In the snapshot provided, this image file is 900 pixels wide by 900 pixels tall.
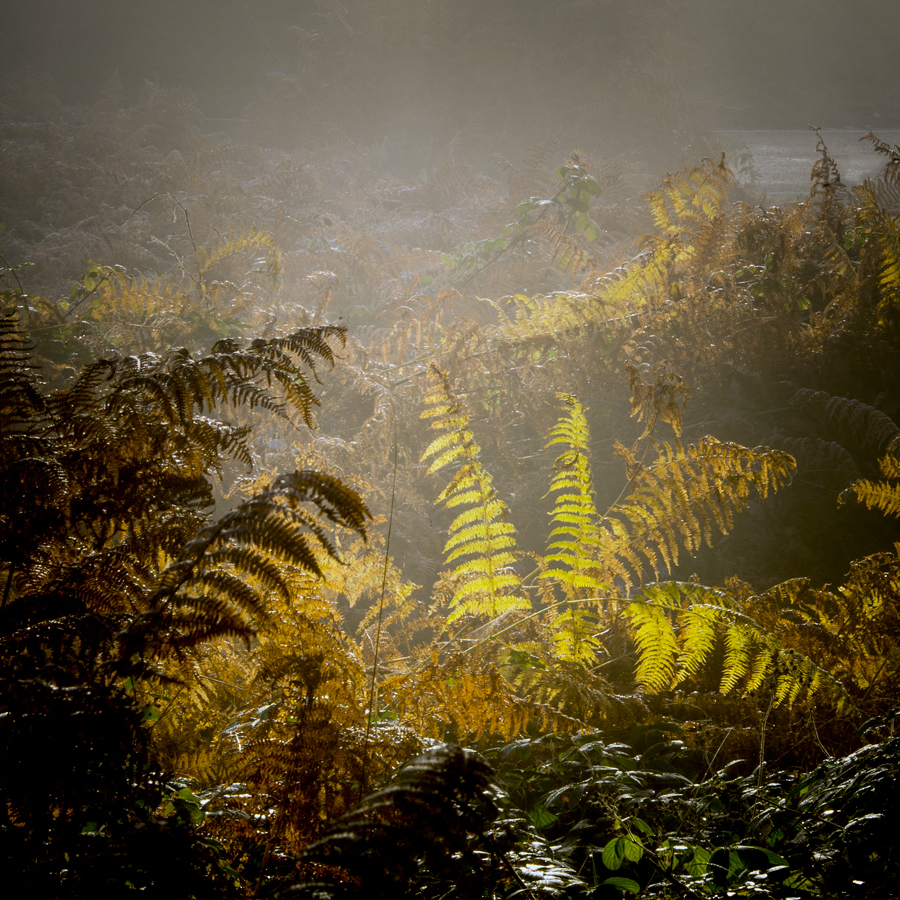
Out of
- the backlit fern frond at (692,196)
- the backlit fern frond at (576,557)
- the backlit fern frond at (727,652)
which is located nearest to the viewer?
the backlit fern frond at (727,652)

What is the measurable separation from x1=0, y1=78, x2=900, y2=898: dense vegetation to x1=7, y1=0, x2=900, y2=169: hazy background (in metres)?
4.94

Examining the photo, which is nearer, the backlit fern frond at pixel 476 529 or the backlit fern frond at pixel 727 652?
the backlit fern frond at pixel 727 652

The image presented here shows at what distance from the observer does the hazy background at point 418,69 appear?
895 centimetres

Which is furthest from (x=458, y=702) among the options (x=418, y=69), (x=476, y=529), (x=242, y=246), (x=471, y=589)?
(x=418, y=69)

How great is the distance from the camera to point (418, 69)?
9.16 meters

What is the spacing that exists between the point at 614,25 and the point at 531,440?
8736mm

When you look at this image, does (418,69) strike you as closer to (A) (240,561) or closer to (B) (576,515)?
(B) (576,515)

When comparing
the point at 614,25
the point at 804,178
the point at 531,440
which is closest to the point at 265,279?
the point at 531,440

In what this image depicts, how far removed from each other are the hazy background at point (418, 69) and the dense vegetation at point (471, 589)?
494 cm

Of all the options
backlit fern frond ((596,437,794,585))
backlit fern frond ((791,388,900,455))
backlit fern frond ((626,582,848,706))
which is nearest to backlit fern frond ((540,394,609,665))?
backlit fern frond ((596,437,794,585))

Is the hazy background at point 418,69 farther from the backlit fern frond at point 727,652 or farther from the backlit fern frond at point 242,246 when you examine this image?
the backlit fern frond at point 727,652

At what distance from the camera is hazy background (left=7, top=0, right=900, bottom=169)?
8.95 m

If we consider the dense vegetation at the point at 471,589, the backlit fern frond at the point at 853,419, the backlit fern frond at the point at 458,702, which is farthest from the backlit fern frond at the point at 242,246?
the backlit fern frond at the point at 853,419

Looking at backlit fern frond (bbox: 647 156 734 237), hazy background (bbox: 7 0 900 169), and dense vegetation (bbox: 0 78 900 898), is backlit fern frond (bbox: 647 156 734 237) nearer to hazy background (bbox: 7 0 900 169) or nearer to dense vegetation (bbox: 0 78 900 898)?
dense vegetation (bbox: 0 78 900 898)
